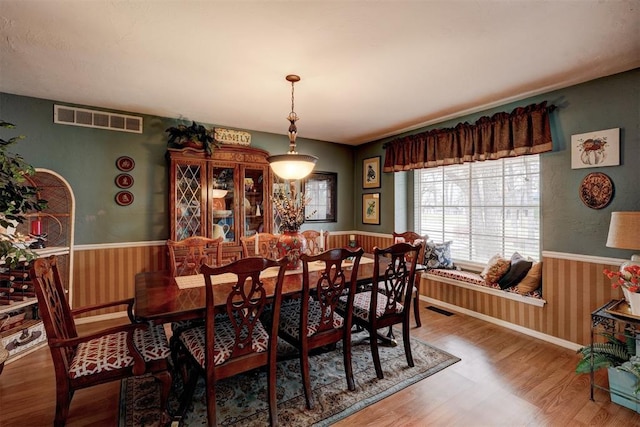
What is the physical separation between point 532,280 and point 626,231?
1.10 meters

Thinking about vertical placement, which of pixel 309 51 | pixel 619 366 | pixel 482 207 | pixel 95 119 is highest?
pixel 309 51

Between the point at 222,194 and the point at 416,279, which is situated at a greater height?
the point at 222,194

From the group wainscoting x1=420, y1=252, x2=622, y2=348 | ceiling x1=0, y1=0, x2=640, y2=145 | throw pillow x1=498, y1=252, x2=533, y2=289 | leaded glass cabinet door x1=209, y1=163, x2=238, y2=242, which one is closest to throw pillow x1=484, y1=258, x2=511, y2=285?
throw pillow x1=498, y1=252, x2=533, y2=289

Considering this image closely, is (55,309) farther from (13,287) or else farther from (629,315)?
(629,315)

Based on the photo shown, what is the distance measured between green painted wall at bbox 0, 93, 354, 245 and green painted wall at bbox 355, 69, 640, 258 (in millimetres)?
3237

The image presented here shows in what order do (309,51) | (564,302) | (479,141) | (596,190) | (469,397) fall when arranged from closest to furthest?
(469,397) → (309,51) → (596,190) → (564,302) → (479,141)

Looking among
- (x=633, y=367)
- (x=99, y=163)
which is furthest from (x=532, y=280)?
(x=99, y=163)

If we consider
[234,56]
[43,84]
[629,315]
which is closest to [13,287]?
[43,84]

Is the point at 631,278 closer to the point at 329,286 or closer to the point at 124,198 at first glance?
the point at 329,286

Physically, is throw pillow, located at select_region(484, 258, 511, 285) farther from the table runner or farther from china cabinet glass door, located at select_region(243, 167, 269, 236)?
china cabinet glass door, located at select_region(243, 167, 269, 236)

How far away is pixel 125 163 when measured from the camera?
11.2 ft

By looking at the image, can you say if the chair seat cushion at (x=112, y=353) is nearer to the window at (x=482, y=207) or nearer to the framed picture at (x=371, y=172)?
the window at (x=482, y=207)

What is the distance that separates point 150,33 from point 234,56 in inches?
21.2

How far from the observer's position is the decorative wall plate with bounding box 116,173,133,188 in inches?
134
